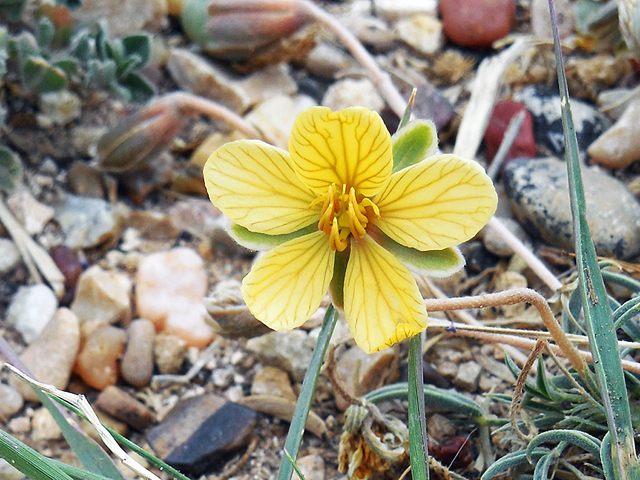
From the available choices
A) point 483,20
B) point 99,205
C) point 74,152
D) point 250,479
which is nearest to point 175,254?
point 99,205

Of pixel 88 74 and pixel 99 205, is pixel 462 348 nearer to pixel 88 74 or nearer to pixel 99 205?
pixel 99 205

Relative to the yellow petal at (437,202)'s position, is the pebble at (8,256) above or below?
below

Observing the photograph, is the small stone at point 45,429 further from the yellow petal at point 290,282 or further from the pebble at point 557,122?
the pebble at point 557,122

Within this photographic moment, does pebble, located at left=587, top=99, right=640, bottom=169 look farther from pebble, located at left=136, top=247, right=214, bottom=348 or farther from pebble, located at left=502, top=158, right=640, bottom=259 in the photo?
pebble, located at left=136, top=247, right=214, bottom=348

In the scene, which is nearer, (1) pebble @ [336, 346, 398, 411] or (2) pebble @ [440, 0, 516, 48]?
(1) pebble @ [336, 346, 398, 411]

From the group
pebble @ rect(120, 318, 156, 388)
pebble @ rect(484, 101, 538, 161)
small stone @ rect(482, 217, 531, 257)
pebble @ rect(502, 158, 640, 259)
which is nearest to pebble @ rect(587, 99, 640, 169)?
pebble @ rect(502, 158, 640, 259)

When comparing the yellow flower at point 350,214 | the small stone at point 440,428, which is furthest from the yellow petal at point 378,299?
the small stone at point 440,428

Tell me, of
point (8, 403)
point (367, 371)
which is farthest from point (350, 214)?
point (8, 403)
